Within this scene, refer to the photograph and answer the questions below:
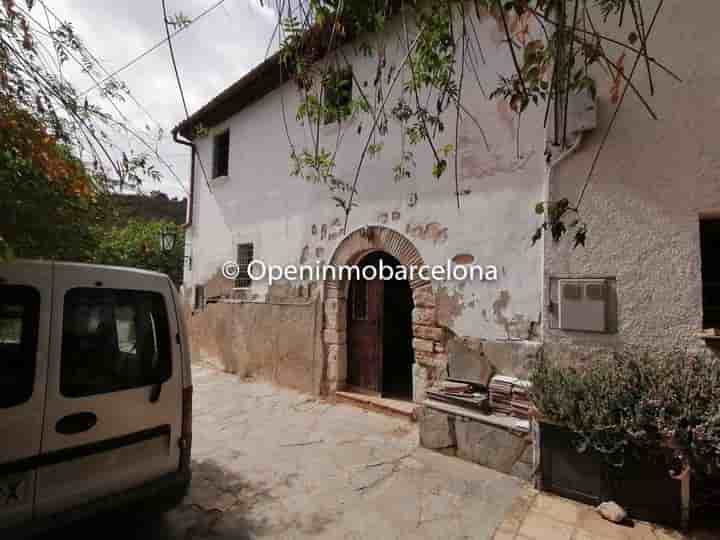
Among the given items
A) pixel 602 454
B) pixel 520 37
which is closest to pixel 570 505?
pixel 602 454

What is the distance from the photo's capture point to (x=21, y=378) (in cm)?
184

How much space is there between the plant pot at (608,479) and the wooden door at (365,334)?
2671 millimetres

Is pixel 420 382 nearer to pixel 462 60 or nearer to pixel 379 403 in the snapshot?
pixel 379 403

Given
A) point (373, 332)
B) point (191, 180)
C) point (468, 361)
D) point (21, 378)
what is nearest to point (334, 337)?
point (373, 332)

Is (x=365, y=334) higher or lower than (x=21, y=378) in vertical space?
lower

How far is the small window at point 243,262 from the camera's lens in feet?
23.8

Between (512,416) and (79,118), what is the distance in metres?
4.25

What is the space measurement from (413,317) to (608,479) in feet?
8.05

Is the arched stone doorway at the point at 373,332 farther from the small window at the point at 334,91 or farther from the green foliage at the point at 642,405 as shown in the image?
the small window at the point at 334,91

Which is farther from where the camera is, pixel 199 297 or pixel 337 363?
pixel 199 297

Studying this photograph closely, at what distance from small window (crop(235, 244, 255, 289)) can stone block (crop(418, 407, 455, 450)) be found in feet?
15.1

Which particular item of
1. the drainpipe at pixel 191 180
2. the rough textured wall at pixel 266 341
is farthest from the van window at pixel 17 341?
the drainpipe at pixel 191 180

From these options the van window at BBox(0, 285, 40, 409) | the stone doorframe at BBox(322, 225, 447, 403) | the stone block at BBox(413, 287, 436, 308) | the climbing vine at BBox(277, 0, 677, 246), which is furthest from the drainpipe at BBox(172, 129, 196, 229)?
the van window at BBox(0, 285, 40, 409)

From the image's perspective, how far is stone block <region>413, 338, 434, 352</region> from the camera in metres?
4.49
